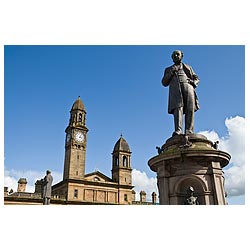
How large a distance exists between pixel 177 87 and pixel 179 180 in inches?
115

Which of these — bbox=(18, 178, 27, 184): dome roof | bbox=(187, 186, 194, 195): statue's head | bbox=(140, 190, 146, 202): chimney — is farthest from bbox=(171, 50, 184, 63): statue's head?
bbox=(140, 190, 146, 202): chimney

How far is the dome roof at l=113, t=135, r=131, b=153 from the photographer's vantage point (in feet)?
180

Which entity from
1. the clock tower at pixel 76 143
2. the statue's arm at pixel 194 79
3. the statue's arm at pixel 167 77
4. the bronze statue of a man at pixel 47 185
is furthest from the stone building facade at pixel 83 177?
the statue's arm at pixel 194 79

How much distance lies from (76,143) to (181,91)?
44.3m

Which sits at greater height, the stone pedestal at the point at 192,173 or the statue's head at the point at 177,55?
the statue's head at the point at 177,55

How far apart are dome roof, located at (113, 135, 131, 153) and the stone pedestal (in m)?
47.5

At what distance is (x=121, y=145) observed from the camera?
5522 centimetres

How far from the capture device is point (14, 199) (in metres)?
39.3

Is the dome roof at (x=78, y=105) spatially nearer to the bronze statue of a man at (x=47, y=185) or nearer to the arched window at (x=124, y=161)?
the arched window at (x=124, y=161)

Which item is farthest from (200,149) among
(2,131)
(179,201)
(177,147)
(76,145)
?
(76,145)

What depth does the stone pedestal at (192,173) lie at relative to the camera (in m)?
6.91

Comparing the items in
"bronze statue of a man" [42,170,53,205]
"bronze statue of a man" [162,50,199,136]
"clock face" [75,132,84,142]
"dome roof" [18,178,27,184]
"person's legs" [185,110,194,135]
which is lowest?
"dome roof" [18,178,27,184]

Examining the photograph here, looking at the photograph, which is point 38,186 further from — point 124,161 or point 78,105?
point 78,105

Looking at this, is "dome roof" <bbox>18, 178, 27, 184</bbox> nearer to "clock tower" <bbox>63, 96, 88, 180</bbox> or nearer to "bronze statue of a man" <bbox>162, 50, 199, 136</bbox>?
"clock tower" <bbox>63, 96, 88, 180</bbox>
